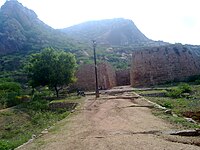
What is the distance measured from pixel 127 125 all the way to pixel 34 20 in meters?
75.6

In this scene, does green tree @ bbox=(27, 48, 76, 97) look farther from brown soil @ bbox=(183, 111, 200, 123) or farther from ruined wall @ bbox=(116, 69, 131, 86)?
brown soil @ bbox=(183, 111, 200, 123)

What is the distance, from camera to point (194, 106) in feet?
49.8

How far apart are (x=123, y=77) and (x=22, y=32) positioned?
35.5 m

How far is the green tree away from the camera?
2541 cm

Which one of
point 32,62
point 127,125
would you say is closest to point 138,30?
point 32,62

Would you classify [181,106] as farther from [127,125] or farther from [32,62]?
[32,62]

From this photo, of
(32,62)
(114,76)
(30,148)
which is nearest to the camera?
(30,148)

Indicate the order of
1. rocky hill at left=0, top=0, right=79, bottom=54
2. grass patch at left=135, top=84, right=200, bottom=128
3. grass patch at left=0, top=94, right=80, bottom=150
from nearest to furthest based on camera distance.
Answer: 1. grass patch at left=135, top=84, right=200, bottom=128
2. grass patch at left=0, top=94, right=80, bottom=150
3. rocky hill at left=0, top=0, right=79, bottom=54

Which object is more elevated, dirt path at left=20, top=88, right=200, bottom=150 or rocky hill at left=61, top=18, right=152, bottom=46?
rocky hill at left=61, top=18, right=152, bottom=46

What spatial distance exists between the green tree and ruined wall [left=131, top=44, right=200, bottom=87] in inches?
345

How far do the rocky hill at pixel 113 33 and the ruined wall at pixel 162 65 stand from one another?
5048 cm

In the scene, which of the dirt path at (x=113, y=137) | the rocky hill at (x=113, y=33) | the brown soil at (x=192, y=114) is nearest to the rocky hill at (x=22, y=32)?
the rocky hill at (x=113, y=33)

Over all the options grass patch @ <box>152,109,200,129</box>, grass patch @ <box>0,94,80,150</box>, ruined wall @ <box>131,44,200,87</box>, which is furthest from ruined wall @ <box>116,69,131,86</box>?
grass patch @ <box>152,109,200,129</box>

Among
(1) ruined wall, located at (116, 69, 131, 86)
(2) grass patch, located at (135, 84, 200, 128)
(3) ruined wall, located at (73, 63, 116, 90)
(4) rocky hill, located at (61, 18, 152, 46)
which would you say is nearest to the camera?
(2) grass patch, located at (135, 84, 200, 128)
